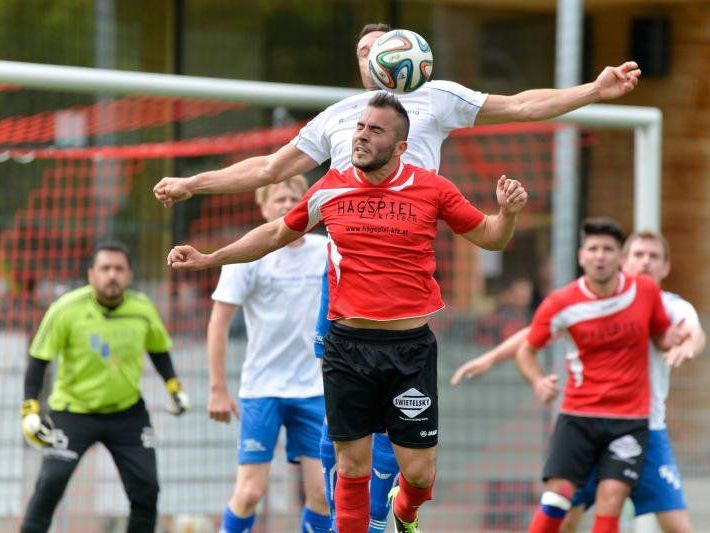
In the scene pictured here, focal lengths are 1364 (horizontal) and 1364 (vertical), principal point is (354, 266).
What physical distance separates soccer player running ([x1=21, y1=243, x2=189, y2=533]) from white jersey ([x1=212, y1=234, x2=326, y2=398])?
0.87 m

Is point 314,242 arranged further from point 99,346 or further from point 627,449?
point 627,449

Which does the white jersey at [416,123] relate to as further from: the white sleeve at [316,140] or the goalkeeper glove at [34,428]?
the goalkeeper glove at [34,428]

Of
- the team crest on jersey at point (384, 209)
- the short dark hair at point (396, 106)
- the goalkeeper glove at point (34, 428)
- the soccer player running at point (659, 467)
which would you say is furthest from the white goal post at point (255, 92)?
the team crest on jersey at point (384, 209)

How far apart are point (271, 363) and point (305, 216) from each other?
210cm

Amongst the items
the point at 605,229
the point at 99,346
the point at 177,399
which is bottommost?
the point at 177,399

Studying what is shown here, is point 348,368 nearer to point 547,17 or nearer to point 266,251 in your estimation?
point 266,251

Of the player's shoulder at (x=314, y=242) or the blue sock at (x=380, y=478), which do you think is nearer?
the blue sock at (x=380, y=478)

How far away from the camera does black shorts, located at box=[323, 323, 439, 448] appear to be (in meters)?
6.10

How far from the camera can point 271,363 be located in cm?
816

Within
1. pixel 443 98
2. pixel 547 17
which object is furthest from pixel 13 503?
pixel 547 17

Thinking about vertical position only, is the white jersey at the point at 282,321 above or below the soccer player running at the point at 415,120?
below

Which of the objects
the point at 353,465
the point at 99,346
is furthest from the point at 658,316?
the point at 99,346

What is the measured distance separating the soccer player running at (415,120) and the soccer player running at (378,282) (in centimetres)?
34

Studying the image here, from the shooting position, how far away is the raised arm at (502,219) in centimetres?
580
